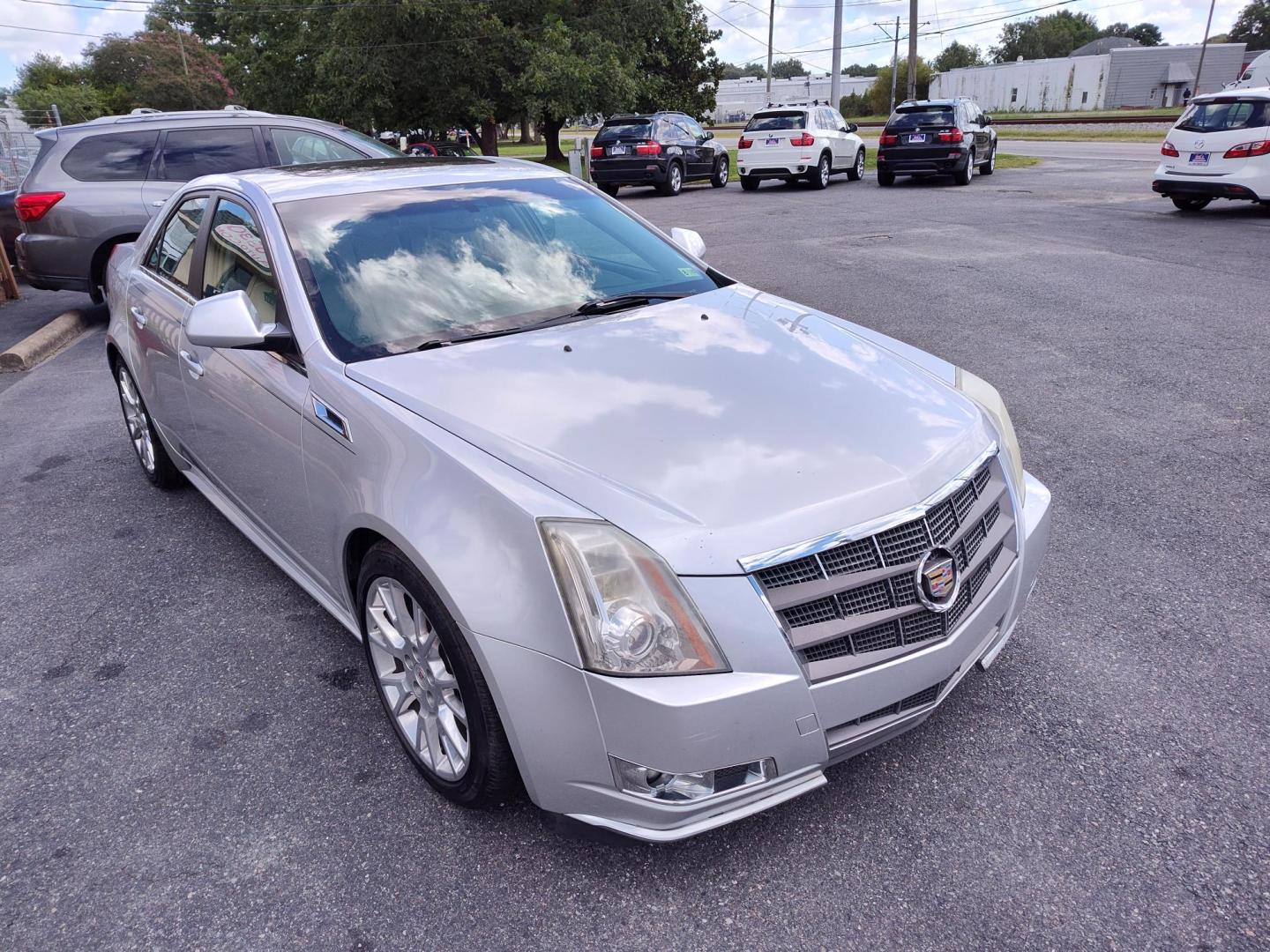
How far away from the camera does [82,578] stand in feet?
13.2

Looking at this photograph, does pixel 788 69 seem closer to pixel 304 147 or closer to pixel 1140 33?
pixel 1140 33

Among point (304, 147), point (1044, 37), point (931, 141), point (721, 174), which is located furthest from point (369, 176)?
point (1044, 37)

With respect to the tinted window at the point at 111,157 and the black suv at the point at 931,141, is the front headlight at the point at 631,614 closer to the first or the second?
the tinted window at the point at 111,157

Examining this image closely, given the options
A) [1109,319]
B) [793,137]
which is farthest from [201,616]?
[793,137]

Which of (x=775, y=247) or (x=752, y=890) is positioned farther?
(x=775, y=247)

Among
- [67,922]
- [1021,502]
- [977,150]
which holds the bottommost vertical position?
[977,150]

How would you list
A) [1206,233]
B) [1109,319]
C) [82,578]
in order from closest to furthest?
[82,578]
[1109,319]
[1206,233]

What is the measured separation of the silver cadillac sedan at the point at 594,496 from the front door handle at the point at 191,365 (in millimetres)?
39

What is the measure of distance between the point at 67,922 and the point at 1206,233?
1323 cm

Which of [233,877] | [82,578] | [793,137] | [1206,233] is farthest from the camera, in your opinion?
[793,137]

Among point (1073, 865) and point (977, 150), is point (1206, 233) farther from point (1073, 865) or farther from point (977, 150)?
point (1073, 865)

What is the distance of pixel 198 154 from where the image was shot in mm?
9070

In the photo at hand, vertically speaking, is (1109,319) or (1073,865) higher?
(1073,865)

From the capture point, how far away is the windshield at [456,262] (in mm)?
3021
